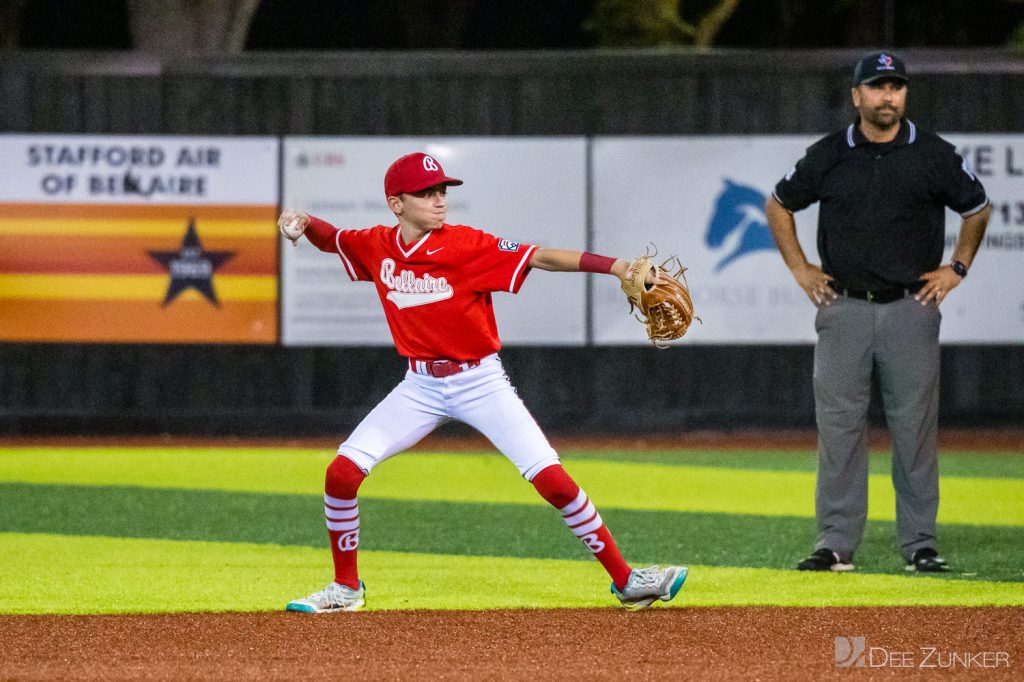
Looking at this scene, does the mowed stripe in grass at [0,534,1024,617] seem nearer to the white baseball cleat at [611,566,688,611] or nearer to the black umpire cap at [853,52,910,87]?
the white baseball cleat at [611,566,688,611]

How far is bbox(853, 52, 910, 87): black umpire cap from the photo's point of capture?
7480mm

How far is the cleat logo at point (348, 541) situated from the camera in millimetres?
6633

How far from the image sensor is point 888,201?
302 inches

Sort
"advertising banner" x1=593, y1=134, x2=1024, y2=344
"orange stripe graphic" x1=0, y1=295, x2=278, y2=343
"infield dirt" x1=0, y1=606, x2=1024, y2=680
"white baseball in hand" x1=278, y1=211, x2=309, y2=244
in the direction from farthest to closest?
"orange stripe graphic" x1=0, y1=295, x2=278, y2=343, "advertising banner" x1=593, y1=134, x2=1024, y2=344, "white baseball in hand" x1=278, y1=211, x2=309, y2=244, "infield dirt" x1=0, y1=606, x2=1024, y2=680

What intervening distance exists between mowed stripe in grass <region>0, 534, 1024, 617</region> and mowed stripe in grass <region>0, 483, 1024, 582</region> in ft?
1.15

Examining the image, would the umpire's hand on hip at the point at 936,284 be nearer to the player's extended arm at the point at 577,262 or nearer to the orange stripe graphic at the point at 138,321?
the player's extended arm at the point at 577,262

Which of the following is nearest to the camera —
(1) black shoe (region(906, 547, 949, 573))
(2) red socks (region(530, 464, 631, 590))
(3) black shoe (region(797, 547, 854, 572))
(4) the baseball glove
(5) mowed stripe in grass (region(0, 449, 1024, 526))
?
(4) the baseball glove

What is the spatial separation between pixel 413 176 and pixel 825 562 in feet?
9.41

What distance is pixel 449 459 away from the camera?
13516mm

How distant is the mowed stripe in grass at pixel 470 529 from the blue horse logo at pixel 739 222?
556 centimetres

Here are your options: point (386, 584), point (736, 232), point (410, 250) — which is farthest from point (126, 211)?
point (410, 250)

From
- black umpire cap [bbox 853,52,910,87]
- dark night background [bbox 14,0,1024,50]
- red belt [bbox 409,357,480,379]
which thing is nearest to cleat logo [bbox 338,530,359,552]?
red belt [bbox 409,357,480,379]

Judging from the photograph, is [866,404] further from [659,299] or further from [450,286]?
[450,286]

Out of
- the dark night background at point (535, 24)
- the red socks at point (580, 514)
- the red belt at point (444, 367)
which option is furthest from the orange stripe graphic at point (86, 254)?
the red socks at point (580, 514)
